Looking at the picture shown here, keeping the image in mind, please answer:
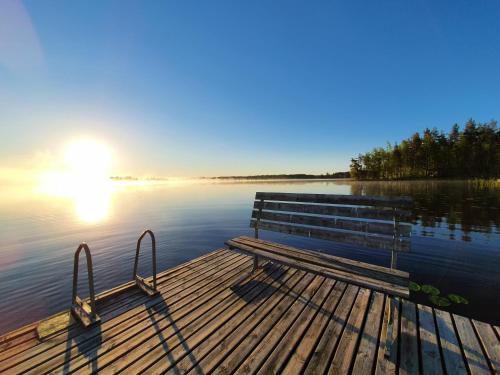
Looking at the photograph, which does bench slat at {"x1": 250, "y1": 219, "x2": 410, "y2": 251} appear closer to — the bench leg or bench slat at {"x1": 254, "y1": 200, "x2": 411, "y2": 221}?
bench slat at {"x1": 254, "y1": 200, "x2": 411, "y2": 221}

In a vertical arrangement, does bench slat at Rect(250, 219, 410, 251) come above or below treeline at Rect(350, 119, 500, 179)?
below

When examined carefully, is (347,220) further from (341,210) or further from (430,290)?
(430,290)

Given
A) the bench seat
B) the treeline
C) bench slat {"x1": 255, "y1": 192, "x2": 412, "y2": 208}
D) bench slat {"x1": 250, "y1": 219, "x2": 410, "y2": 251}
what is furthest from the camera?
the treeline

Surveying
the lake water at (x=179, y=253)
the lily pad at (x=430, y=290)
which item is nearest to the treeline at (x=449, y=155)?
the lake water at (x=179, y=253)

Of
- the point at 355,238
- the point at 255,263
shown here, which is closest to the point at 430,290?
the point at 355,238

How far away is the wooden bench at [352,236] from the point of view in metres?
3.45

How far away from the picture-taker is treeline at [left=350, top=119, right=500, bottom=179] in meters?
60.2

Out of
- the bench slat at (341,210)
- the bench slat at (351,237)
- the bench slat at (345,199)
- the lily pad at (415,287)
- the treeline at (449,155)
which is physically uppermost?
the treeline at (449,155)

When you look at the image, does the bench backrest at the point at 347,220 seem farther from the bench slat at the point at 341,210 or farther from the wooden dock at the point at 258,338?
the wooden dock at the point at 258,338

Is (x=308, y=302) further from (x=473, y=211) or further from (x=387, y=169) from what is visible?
(x=387, y=169)

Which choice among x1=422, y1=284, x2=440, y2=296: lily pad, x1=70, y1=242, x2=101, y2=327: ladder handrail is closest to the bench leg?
x1=70, y1=242, x2=101, y2=327: ladder handrail

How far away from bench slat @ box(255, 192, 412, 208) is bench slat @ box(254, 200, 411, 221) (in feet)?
0.37

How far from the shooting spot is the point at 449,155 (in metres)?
65.8

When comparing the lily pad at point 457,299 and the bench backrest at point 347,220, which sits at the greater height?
the bench backrest at point 347,220
